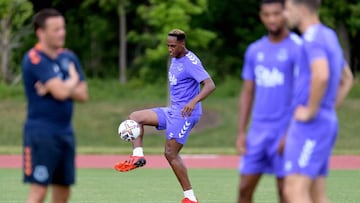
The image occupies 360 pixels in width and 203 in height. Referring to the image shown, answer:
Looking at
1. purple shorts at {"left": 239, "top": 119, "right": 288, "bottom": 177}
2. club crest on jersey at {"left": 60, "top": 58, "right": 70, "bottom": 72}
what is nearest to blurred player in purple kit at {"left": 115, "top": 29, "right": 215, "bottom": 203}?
purple shorts at {"left": 239, "top": 119, "right": 288, "bottom": 177}

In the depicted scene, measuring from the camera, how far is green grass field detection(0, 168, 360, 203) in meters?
14.6

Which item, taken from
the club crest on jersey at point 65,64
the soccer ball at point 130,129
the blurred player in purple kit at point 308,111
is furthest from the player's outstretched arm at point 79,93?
the soccer ball at point 130,129

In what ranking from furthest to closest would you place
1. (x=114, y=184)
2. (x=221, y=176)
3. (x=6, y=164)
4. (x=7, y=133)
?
(x=7, y=133) → (x=6, y=164) → (x=221, y=176) → (x=114, y=184)

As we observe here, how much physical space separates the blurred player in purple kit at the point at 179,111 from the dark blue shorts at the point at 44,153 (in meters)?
4.13

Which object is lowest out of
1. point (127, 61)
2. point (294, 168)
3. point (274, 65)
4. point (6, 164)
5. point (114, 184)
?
point (127, 61)

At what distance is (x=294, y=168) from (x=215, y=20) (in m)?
36.2

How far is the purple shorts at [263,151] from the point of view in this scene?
9227 millimetres

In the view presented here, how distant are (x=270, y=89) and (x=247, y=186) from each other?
934 millimetres

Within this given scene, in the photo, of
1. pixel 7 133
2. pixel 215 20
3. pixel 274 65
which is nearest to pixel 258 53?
pixel 274 65

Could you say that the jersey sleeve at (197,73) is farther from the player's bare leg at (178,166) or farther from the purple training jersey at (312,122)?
the purple training jersey at (312,122)

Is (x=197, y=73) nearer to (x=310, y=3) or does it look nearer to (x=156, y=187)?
(x=156, y=187)

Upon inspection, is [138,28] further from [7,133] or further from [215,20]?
[7,133]

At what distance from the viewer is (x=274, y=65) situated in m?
9.19

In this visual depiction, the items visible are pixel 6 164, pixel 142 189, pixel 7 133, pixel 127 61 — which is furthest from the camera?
pixel 127 61
